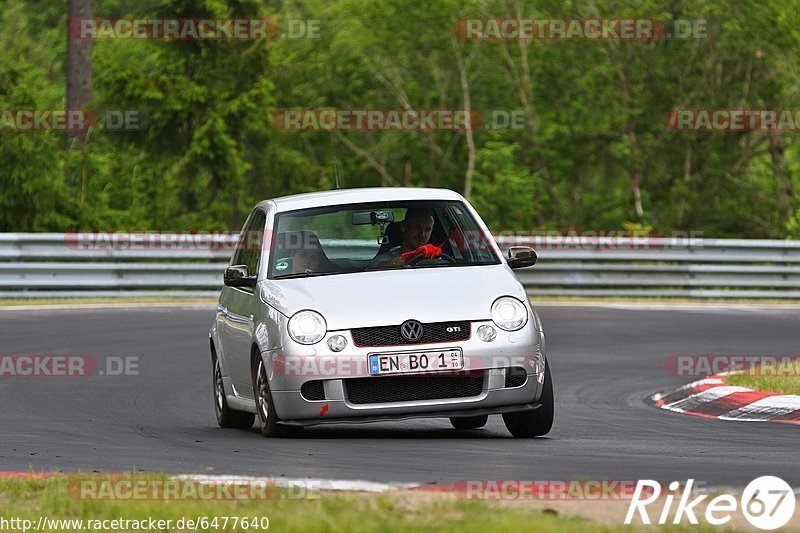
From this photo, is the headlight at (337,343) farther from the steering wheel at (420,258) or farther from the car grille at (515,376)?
the steering wheel at (420,258)

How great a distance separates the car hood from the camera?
31.3 feet

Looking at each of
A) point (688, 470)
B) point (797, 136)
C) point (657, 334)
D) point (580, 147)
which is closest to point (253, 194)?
point (580, 147)

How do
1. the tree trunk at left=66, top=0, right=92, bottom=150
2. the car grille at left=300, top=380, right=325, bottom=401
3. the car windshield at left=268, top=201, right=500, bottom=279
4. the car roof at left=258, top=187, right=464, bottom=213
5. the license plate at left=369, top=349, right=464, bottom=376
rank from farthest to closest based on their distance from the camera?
the tree trunk at left=66, top=0, right=92, bottom=150
the car roof at left=258, top=187, right=464, bottom=213
the car windshield at left=268, top=201, right=500, bottom=279
the car grille at left=300, top=380, right=325, bottom=401
the license plate at left=369, top=349, right=464, bottom=376

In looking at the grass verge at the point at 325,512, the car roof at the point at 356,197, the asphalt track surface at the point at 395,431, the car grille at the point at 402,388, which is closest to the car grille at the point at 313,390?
the car grille at the point at 402,388

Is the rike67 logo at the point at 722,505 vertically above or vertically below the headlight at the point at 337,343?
below

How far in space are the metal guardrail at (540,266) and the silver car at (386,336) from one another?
45.0ft

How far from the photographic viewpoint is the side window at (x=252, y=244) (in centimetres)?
1102

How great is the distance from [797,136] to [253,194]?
1307 centimetres

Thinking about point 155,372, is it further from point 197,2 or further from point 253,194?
point 253,194

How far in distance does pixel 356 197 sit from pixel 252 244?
0.83 metres

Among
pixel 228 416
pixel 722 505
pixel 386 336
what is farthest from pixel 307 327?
pixel 722 505

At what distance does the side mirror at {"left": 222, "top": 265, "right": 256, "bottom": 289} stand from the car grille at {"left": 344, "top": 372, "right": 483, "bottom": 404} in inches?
55.0

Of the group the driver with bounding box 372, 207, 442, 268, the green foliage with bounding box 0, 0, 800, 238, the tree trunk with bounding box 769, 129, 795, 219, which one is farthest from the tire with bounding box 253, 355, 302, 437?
the tree trunk with bounding box 769, 129, 795, 219

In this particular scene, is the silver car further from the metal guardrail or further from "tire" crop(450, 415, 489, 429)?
the metal guardrail
